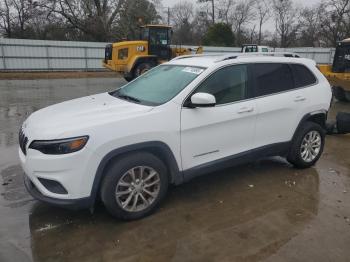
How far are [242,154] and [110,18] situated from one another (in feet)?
104

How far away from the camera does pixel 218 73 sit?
4344 mm

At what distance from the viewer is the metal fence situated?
75.3 ft

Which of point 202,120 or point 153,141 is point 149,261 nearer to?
point 153,141

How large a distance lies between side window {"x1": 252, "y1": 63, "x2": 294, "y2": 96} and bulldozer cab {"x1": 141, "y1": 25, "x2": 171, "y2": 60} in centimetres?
1423

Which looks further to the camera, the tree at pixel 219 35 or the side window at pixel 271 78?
the tree at pixel 219 35

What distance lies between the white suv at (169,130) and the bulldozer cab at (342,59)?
796 centimetres

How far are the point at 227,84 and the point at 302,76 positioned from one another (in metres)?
1.50

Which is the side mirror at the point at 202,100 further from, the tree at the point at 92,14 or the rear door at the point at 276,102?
the tree at the point at 92,14

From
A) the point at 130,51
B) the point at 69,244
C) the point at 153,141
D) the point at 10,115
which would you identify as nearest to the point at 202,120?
the point at 153,141

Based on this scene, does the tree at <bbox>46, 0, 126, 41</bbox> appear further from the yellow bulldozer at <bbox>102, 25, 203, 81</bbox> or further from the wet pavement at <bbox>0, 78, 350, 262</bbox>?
the wet pavement at <bbox>0, 78, 350, 262</bbox>

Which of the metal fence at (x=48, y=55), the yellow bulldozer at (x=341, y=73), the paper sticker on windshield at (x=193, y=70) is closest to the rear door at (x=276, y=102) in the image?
the paper sticker on windshield at (x=193, y=70)

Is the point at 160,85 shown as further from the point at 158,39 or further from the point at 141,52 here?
the point at 158,39

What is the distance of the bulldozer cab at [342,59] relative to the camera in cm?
1230

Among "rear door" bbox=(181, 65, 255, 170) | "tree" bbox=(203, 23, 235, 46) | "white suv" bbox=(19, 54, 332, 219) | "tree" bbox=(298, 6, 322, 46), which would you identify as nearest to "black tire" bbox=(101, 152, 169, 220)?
"white suv" bbox=(19, 54, 332, 219)
